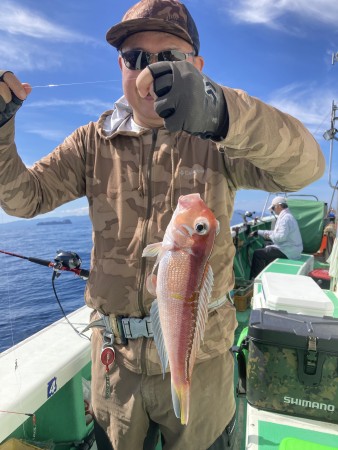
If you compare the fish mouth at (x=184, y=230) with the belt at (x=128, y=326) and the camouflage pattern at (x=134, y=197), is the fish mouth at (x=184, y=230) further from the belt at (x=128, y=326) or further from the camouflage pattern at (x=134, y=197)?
the belt at (x=128, y=326)

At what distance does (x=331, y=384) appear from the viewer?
91.5 inches

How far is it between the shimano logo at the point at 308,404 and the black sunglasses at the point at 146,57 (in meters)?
2.27

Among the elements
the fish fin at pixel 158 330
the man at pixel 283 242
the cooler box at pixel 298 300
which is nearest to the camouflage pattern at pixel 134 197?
the fish fin at pixel 158 330

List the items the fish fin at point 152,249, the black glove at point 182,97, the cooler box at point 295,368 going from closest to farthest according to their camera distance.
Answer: the black glove at point 182,97
the fish fin at point 152,249
the cooler box at point 295,368

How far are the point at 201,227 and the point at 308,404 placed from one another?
1.75m

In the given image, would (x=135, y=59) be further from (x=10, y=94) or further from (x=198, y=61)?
(x=10, y=94)

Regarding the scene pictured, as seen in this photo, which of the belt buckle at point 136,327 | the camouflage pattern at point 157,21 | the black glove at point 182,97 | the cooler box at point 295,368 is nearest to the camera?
the black glove at point 182,97

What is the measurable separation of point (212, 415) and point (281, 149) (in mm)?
1474

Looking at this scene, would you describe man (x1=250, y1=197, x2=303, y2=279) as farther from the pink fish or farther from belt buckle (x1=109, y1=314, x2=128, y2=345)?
the pink fish

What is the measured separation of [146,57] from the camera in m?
1.77

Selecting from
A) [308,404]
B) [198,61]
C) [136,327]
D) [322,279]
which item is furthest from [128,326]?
[322,279]

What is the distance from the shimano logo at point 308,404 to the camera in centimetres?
233

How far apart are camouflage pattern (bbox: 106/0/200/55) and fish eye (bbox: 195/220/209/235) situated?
103cm

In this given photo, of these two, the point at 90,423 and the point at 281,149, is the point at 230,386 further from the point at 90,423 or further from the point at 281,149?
the point at 90,423
